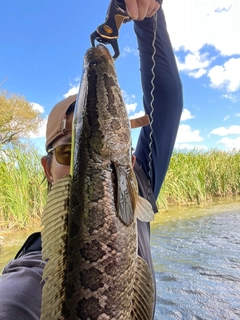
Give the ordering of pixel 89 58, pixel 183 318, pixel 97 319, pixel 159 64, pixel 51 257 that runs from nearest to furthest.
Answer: pixel 97 319 → pixel 51 257 → pixel 89 58 → pixel 159 64 → pixel 183 318

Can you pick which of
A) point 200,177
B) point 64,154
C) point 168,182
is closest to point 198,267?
point 64,154

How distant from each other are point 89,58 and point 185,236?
19.3 ft

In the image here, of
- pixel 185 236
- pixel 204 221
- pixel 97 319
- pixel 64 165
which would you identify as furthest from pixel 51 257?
pixel 204 221

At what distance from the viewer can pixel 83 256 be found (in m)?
1.15

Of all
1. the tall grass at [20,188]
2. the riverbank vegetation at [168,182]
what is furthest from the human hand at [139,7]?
the tall grass at [20,188]

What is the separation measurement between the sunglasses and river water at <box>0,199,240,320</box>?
2627 mm

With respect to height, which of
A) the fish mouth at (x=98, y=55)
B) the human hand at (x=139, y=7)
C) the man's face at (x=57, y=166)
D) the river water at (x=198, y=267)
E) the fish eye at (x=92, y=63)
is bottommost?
the river water at (x=198, y=267)

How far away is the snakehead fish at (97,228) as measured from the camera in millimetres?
1124

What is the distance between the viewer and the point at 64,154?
6.04ft

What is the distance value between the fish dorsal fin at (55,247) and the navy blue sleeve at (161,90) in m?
1.21

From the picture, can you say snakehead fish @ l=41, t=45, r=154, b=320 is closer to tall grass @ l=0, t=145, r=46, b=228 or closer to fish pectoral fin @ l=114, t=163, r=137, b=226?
fish pectoral fin @ l=114, t=163, r=137, b=226

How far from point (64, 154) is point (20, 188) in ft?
21.3

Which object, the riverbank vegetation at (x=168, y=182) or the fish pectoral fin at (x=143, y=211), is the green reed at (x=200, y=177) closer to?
the riverbank vegetation at (x=168, y=182)

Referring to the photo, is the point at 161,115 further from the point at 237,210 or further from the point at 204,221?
the point at 237,210
